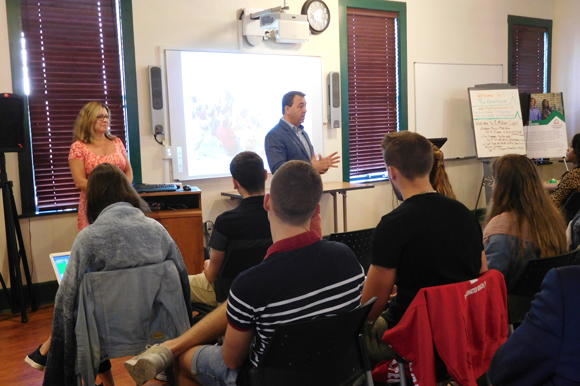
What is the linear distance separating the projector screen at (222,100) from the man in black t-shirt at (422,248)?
317 centimetres

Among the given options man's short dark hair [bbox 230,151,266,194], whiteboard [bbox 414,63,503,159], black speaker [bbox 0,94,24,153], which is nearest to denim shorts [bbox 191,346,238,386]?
man's short dark hair [bbox 230,151,266,194]

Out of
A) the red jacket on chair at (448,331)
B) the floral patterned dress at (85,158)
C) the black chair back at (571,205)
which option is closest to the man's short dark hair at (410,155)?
the red jacket on chair at (448,331)

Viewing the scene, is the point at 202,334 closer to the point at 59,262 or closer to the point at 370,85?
the point at 59,262

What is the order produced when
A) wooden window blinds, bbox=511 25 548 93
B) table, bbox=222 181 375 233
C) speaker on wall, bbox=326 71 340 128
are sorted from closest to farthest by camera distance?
table, bbox=222 181 375 233, speaker on wall, bbox=326 71 340 128, wooden window blinds, bbox=511 25 548 93

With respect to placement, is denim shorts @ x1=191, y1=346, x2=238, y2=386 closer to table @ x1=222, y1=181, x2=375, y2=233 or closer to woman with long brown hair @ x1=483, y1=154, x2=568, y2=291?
woman with long brown hair @ x1=483, y1=154, x2=568, y2=291

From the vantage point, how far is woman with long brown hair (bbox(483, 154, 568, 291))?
7.34 ft

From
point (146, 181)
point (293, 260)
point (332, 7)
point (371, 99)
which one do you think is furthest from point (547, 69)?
point (293, 260)

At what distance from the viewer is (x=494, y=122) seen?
6410 millimetres

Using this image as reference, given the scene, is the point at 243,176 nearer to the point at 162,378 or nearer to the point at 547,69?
the point at 162,378

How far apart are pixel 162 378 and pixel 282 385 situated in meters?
1.63

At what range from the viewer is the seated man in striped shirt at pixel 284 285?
4.67 feet

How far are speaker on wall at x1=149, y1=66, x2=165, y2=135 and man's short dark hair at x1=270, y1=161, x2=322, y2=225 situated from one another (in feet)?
10.6

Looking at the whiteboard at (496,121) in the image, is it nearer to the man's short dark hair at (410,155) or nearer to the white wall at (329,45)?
the white wall at (329,45)

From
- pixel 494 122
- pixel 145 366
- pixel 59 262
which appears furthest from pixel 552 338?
pixel 494 122
